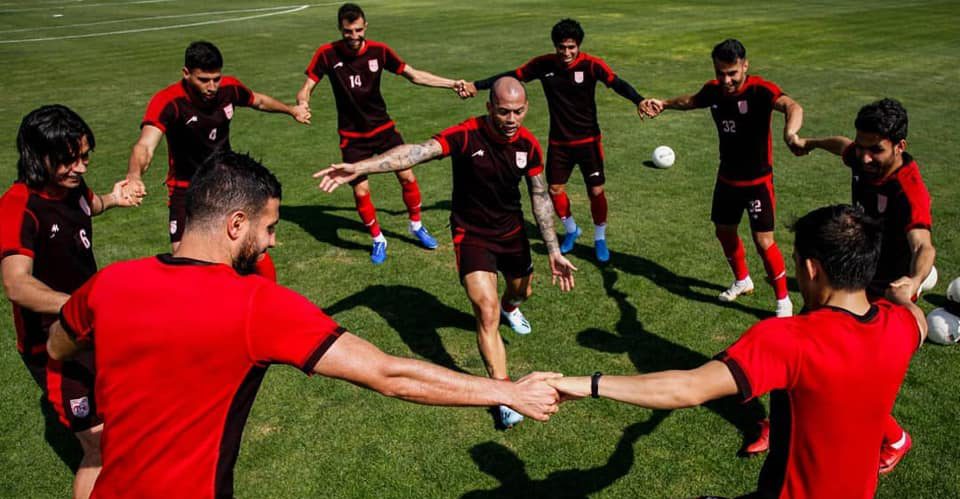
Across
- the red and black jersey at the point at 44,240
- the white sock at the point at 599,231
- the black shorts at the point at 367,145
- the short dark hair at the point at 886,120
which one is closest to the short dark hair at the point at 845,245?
the short dark hair at the point at 886,120

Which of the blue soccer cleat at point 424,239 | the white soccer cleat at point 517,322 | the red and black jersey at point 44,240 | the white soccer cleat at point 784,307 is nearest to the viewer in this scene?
the red and black jersey at point 44,240

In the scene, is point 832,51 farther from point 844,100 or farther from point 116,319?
point 116,319

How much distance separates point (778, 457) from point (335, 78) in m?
8.61

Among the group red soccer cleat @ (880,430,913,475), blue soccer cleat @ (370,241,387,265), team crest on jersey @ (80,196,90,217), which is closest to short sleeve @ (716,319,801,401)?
red soccer cleat @ (880,430,913,475)

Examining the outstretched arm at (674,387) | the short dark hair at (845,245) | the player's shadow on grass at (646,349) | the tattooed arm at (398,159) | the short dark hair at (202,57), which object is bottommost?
the player's shadow on grass at (646,349)

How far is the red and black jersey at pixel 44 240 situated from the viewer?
5078mm

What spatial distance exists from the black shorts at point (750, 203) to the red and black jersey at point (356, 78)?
5085 mm

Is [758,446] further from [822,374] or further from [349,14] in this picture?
[349,14]

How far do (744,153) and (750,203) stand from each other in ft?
1.94

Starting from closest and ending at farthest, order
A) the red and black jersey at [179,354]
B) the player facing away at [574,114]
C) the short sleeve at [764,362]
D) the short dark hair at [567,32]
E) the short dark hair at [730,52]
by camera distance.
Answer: the red and black jersey at [179,354] < the short sleeve at [764,362] < the short dark hair at [730,52] < the short dark hair at [567,32] < the player facing away at [574,114]

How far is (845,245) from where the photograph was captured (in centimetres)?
367

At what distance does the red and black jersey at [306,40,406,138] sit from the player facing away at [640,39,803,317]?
4.68m

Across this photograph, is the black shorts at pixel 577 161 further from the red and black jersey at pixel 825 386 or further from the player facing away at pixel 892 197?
the red and black jersey at pixel 825 386

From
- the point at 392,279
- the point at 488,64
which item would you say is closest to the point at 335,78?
the point at 392,279
